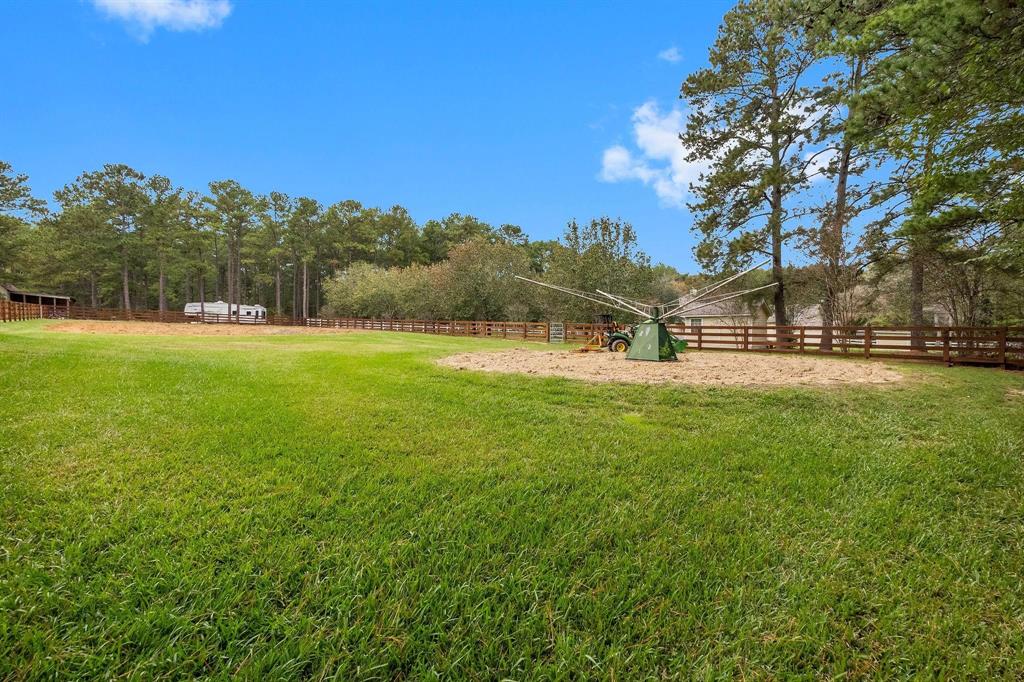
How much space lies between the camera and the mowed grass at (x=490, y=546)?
1997mm

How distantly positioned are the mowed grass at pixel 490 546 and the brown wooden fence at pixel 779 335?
32.8ft

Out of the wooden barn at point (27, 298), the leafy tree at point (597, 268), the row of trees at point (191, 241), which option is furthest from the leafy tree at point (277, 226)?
the leafy tree at point (597, 268)

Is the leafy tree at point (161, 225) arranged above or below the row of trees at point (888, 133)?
above

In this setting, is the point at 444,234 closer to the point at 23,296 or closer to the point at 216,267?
the point at 216,267

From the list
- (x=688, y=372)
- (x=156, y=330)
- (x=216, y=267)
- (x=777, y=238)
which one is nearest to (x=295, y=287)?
(x=216, y=267)

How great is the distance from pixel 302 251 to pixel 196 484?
5967 cm

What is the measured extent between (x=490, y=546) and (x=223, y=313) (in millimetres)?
52572

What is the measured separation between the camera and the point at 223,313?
4541cm

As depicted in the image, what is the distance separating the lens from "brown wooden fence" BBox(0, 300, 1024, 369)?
39.5 feet

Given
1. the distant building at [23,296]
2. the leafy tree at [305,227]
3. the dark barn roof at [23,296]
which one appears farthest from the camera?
the leafy tree at [305,227]

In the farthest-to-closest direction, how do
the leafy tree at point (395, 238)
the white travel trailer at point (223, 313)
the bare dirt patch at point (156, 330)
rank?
the leafy tree at point (395, 238) → the white travel trailer at point (223, 313) → the bare dirt patch at point (156, 330)

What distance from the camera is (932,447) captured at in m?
4.64

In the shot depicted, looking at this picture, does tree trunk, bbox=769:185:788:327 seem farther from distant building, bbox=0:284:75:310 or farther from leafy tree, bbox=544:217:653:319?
distant building, bbox=0:284:75:310

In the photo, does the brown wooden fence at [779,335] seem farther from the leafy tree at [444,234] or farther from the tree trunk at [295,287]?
the leafy tree at [444,234]
